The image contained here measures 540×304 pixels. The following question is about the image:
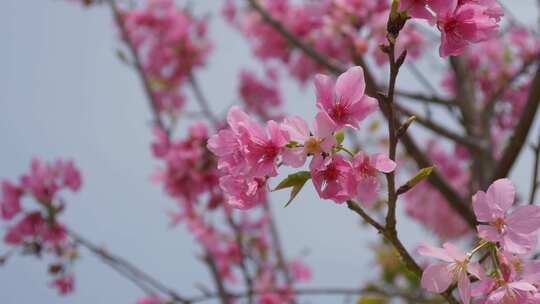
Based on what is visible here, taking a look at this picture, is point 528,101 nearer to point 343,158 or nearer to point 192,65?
point 343,158

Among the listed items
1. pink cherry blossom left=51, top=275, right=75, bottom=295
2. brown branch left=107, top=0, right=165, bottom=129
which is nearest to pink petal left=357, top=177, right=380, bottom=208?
pink cherry blossom left=51, top=275, right=75, bottom=295

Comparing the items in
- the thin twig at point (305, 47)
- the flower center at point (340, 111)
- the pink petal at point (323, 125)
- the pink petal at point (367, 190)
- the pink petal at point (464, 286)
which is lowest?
the pink petal at point (464, 286)

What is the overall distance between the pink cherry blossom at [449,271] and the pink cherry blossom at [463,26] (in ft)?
1.18

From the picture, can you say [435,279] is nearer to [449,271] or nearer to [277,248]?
[449,271]

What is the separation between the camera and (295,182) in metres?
1.02

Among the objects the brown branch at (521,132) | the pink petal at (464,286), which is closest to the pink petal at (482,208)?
the pink petal at (464,286)

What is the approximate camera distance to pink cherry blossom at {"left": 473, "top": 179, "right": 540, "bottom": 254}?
3.17 feet

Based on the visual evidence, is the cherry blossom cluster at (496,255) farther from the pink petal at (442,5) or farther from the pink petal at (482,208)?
the pink petal at (442,5)

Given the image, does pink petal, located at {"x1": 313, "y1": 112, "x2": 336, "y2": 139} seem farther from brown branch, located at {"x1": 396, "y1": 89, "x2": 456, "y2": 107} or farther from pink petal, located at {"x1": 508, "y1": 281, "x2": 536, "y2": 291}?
brown branch, located at {"x1": 396, "y1": 89, "x2": 456, "y2": 107}

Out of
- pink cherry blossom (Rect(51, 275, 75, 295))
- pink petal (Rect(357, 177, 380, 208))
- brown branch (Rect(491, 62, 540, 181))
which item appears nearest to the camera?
pink petal (Rect(357, 177, 380, 208))

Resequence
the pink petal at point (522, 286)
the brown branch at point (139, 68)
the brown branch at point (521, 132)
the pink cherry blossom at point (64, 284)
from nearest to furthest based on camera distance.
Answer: the pink petal at point (522, 286), the brown branch at point (521, 132), the pink cherry blossom at point (64, 284), the brown branch at point (139, 68)

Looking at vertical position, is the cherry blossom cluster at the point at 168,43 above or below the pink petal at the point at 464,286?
above

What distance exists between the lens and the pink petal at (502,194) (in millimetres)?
996

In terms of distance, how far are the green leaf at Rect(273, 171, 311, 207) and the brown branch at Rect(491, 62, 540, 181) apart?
53.5 inches
